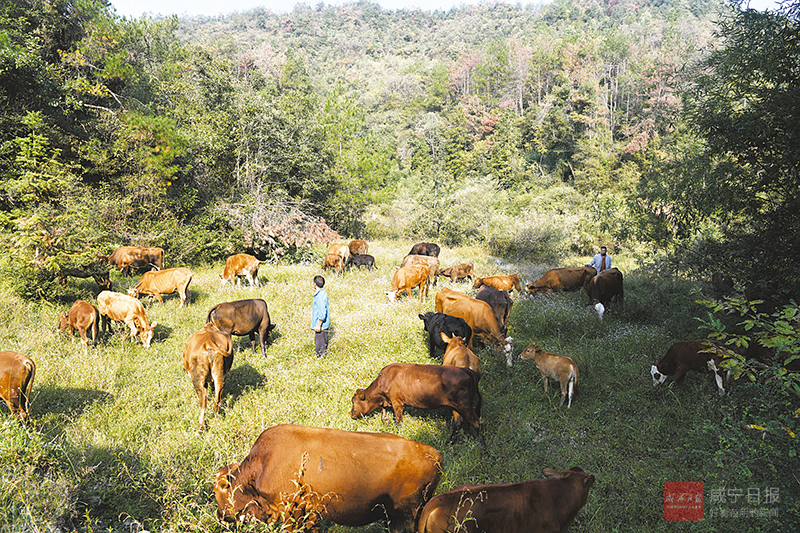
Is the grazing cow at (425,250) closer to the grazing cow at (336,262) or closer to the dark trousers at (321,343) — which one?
the grazing cow at (336,262)

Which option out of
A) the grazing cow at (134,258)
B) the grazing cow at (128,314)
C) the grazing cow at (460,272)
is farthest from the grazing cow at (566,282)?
the grazing cow at (134,258)

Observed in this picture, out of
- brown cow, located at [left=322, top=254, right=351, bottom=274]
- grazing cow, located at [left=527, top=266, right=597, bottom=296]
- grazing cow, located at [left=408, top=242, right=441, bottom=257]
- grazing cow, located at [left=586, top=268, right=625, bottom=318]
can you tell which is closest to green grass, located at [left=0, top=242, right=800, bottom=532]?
grazing cow, located at [left=586, top=268, right=625, bottom=318]

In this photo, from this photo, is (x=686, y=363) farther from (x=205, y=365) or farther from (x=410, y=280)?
(x=205, y=365)

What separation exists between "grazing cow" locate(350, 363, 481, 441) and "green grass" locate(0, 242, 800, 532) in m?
0.30

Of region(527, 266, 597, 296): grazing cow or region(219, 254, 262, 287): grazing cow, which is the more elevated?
region(219, 254, 262, 287): grazing cow

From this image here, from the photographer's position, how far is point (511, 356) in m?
8.96

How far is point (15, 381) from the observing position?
237 inches

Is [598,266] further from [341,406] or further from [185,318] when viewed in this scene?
[185,318]

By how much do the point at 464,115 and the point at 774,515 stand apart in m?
62.4

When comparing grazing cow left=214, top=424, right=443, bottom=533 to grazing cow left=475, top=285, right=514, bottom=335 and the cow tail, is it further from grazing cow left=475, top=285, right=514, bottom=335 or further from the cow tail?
grazing cow left=475, top=285, right=514, bottom=335

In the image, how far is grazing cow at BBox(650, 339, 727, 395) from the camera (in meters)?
7.40

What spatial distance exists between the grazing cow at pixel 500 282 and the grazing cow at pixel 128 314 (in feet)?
32.5

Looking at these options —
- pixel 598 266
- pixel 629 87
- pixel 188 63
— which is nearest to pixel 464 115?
pixel 629 87

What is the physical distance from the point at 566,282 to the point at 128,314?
42.7ft
